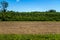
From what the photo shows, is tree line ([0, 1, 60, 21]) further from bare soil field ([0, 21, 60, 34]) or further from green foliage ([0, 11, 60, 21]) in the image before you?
bare soil field ([0, 21, 60, 34])

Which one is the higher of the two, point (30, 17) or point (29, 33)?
point (29, 33)

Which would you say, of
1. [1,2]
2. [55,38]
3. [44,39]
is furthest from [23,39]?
[1,2]

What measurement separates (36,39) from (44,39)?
1.56 feet

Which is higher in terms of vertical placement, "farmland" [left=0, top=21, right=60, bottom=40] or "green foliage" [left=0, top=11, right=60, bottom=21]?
"farmland" [left=0, top=21, right=60, bottom=40]

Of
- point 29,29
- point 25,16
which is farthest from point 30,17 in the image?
point 29,29

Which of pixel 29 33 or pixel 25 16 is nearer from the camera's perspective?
pixel 29 33

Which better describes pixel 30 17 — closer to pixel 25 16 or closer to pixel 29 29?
pixel 25 16

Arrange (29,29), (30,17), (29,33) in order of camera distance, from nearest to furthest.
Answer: (29,33) < (29,29) < (30,17)

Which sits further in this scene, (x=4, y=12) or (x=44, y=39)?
(x=4, y=12)

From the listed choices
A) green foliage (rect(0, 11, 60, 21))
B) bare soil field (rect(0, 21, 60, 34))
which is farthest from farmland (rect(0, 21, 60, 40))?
green foliage (rect(0, 11, 60, 21))

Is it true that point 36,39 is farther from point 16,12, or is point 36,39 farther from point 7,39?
point 16,12

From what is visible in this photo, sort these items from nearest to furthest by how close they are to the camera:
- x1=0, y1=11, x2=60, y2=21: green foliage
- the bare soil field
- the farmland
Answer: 1. the farmland
2. the bare soil field
3. x1=0, y1=11, x2=60, y2=21: green foliage

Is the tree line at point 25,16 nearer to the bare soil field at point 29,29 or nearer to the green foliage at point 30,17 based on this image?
the green foliage at point 30,17

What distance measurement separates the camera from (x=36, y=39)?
10875 mm
